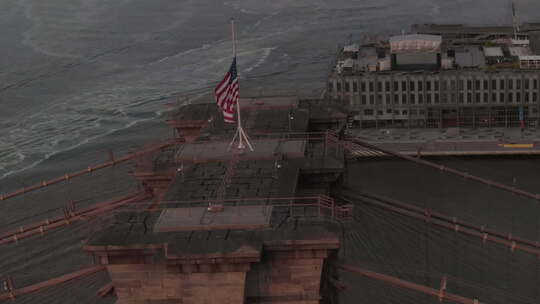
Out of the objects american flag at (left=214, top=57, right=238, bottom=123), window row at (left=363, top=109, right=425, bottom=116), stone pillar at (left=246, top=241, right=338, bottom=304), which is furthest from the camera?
window row at (left=363, top=109, right=425, bottom=116)

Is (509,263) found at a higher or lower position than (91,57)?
lower

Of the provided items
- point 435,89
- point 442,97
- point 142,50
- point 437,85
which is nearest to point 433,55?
point 437,85

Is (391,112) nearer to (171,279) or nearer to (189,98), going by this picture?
(189,98)

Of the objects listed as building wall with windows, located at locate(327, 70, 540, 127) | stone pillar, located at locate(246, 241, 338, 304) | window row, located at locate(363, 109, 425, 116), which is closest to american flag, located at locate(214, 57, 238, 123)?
stone pillar, located at locate(246, 241, 338, 304)

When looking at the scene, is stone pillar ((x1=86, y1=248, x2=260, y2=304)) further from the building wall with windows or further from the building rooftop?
the building rooftop

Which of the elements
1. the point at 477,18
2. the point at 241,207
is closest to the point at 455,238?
the point at 241,207

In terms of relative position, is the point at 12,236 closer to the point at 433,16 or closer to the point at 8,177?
the point at 8,177
